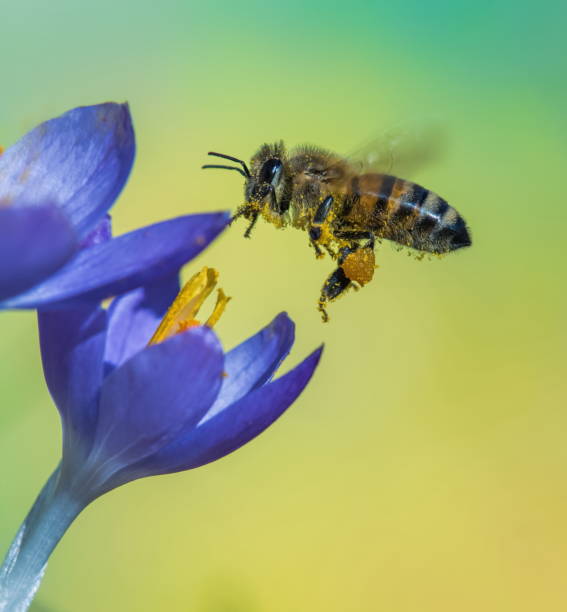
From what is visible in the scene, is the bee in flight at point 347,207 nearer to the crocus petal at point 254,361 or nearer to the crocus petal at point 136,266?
the crocus petal at point 254,361

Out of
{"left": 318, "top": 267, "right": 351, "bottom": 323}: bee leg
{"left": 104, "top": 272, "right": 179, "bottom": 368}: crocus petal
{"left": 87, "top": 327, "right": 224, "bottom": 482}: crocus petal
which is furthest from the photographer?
{"left": 318, "top": 267, "right": 351, "bottom": 323}: bee leg

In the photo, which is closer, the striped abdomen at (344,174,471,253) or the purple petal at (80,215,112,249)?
the purple petal at (80,215,112,249)

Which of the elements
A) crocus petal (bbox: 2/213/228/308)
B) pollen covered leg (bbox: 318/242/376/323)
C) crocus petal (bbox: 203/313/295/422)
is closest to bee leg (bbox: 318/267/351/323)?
pollen covered leg (bbox: 318/242/376/323)

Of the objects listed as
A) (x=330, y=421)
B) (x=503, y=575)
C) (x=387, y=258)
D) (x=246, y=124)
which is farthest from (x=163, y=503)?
(x=246, y=124)

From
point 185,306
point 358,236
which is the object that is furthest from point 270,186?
point 185,306

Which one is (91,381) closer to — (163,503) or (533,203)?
(163,503)

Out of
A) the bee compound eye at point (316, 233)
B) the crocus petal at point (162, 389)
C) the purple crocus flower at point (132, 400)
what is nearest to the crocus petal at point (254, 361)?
the purple crocus flower at point (132, 400)

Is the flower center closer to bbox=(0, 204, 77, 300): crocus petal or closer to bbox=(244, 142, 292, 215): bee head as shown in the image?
bbox=(0, 204, 77, 300): crocus petal
